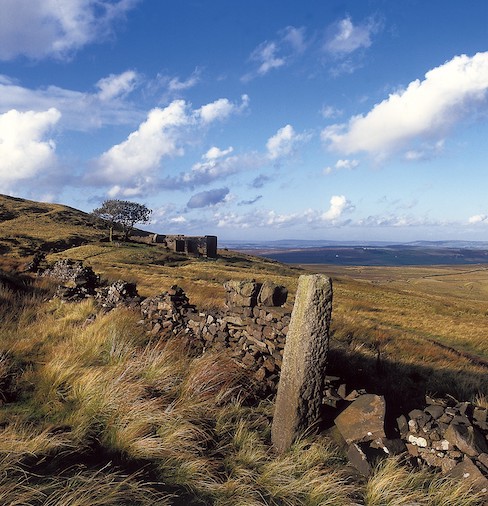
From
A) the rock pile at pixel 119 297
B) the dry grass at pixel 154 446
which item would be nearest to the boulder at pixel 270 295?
the dry grass at pixel 154 446

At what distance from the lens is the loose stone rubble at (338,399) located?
Result: 566 cm

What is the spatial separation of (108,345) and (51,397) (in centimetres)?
195

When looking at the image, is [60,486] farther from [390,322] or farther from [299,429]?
[390,322]

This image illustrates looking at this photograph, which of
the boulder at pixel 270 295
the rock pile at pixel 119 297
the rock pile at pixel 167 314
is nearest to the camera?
the boulder at pixel 270 295

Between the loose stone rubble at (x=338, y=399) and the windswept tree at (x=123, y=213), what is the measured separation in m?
77.2

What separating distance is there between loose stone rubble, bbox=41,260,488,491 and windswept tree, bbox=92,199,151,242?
77154 millimetres

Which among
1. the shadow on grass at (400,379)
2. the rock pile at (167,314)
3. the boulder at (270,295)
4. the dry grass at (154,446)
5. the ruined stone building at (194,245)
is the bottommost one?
the shadow on grass at (400,379)

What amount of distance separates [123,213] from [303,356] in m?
86.3

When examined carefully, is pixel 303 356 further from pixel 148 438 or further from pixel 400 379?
pixel 400 379

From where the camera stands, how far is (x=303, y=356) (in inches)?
218

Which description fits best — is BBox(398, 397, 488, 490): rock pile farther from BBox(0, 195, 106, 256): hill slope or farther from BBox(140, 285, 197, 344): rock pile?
BBox(0, 195, 106, 256): hill slope

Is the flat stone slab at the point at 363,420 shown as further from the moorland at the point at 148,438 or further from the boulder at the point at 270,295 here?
the boulder at the point at 270,295

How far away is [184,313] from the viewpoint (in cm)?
1049

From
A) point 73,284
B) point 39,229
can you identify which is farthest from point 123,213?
point 73,284
